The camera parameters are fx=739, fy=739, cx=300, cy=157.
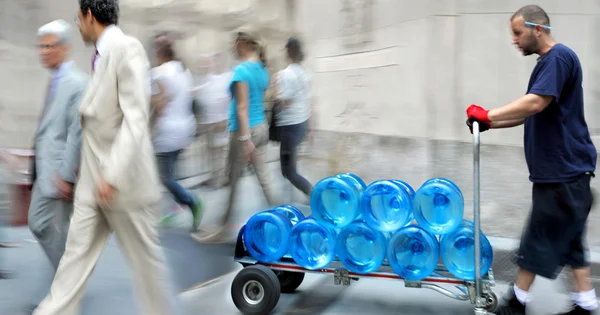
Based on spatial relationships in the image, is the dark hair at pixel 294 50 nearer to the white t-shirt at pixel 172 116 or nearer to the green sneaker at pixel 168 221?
the white t-shirt at pixel 172 116

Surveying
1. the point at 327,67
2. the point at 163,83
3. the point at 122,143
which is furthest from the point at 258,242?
the point at 327,67

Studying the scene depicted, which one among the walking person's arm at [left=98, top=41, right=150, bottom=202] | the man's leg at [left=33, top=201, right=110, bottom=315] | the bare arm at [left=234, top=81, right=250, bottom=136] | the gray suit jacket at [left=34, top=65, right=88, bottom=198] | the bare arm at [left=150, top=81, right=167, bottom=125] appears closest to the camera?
the walking person's arm at [left=98, top=41, right=150, bottom=202]

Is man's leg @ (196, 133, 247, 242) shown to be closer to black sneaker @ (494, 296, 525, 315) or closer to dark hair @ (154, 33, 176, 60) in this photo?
dark hair @ (154, 33, 176, 60)

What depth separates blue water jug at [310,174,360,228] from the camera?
4546 millimetres

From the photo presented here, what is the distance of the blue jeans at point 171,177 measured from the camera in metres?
6.60

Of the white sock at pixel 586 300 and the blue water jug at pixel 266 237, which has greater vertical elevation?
the blue water jug at pixel 266 237

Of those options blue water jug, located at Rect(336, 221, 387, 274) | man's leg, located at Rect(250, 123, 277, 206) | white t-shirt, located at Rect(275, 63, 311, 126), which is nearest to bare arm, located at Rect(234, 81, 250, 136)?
man's leg, located at Rect(250, 123, 277, 206)

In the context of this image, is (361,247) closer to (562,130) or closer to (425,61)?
(562,130)

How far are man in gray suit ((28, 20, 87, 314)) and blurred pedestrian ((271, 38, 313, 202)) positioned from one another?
2.81 meters

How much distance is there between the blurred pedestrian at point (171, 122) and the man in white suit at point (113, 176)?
8.98 feet

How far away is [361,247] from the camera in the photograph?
4.44m

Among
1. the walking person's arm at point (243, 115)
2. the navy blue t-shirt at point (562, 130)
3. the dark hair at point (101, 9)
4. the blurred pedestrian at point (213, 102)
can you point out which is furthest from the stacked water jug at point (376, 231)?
the blurred pedestrian at point (213, 102)

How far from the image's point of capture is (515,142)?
677cm

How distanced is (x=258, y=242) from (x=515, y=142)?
3134 millimetres
